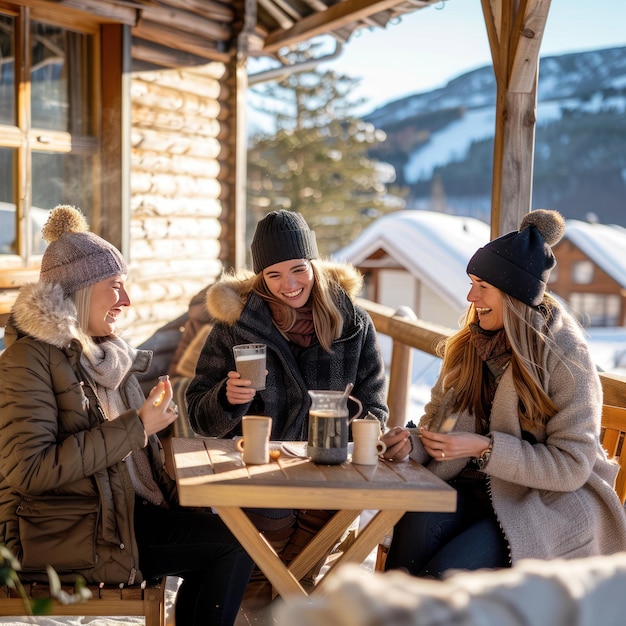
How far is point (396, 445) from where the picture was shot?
8.55ft

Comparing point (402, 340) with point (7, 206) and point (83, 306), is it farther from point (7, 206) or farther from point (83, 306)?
point (83, 306)

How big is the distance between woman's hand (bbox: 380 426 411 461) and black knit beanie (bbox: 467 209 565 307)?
557 mm

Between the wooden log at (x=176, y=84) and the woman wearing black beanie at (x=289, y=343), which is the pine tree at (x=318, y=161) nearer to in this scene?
the wooden log at (x=176, y=84)

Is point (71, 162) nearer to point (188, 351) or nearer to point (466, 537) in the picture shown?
point (188, 351)

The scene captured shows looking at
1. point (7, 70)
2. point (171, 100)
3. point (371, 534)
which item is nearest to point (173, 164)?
point (171, 100)

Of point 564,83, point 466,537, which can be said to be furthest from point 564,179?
point 466,537

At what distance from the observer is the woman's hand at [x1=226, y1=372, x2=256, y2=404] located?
8.86ft

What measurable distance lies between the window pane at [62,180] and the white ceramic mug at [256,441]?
9.19ft

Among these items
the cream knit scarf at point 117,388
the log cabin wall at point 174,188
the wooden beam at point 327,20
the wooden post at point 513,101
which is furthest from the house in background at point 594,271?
→ the cream knit scarf at point 117,388

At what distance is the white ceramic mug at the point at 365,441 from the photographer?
95.9 inches

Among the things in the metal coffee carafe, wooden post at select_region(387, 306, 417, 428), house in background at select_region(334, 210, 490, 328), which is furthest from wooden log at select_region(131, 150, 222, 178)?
house in background at select_region(334, 210, 490, 328)

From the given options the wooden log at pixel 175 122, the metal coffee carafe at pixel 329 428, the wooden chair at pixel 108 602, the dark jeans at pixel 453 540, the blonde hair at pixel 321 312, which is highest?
the wooden log at pixel 175 122

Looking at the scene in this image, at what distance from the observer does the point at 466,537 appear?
264 centimetres

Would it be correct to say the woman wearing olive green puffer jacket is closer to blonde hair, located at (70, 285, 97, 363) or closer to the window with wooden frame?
blonde hair, located at (70, 285, 97, 363)
